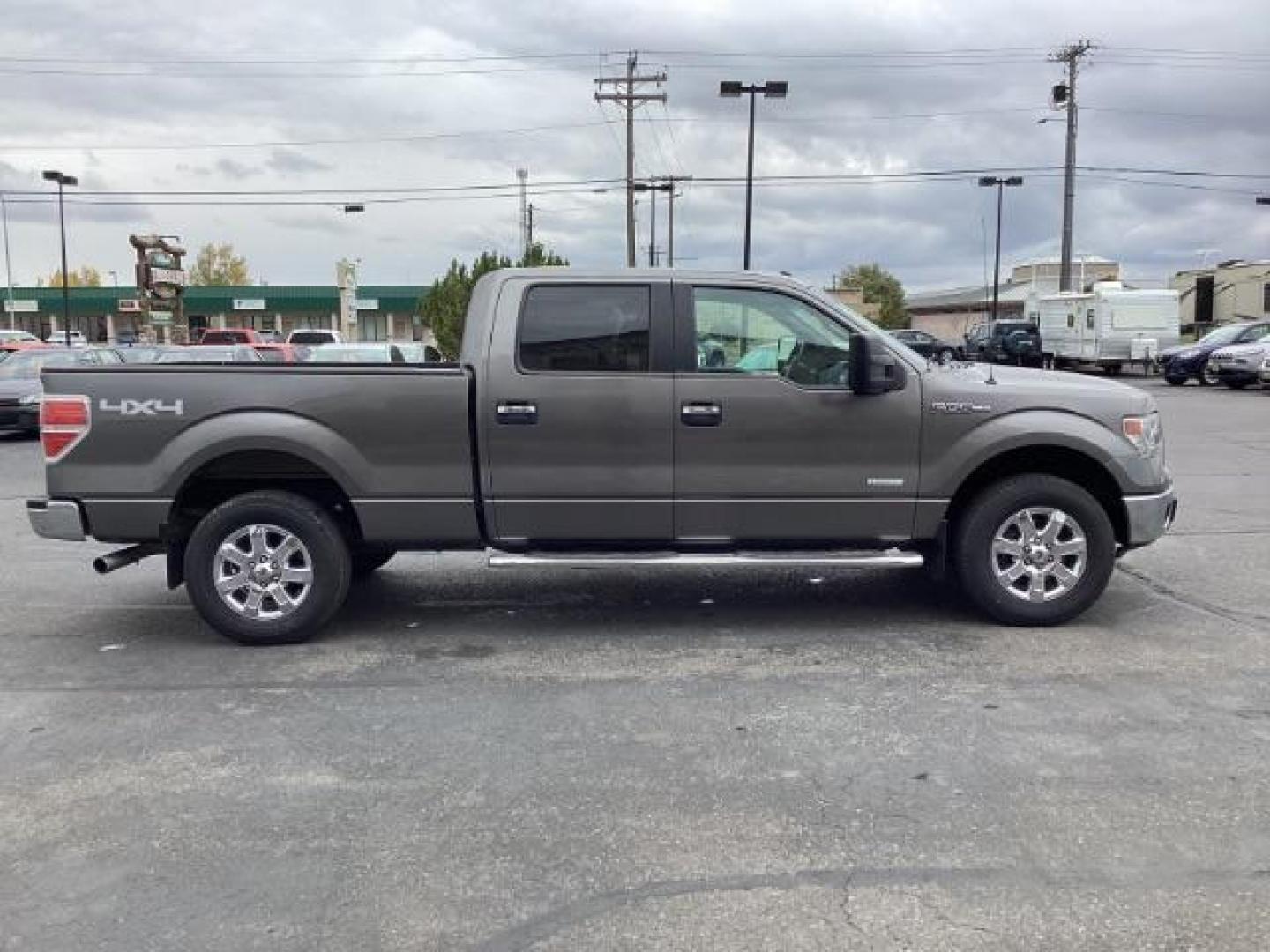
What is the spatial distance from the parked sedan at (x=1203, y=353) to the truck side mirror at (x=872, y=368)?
1038 inches

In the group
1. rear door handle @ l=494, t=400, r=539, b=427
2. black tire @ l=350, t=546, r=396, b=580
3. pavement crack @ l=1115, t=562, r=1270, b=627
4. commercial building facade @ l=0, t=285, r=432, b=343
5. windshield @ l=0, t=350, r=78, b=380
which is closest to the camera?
rear door handle @ l=494, t=400, r=539, b=427

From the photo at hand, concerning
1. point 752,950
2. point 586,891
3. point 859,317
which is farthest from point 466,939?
point 859,317

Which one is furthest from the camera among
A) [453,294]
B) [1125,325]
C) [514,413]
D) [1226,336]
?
[453,294]

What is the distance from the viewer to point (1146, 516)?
609 cm

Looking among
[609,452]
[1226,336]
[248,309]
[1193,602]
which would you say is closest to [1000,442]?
[1193,602]

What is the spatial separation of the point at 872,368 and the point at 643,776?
265cm

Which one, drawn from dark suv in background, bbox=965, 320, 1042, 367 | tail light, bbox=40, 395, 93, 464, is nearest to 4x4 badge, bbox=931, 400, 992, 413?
tail light, bbox=40, 395, 93, 464

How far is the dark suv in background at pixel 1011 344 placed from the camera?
125 feet

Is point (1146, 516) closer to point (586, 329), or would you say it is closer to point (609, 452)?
point (609, 452)

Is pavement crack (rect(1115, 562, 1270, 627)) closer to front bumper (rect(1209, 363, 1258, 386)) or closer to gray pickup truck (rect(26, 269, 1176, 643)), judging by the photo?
gray pickup truck (rect(26, 269, 1176, 643))

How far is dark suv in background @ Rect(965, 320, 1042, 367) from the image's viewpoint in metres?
38.2

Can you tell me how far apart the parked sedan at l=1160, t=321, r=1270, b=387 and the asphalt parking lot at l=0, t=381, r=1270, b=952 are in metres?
25.3

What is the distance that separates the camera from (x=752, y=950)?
3.04 meters

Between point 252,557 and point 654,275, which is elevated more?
point 654,275
